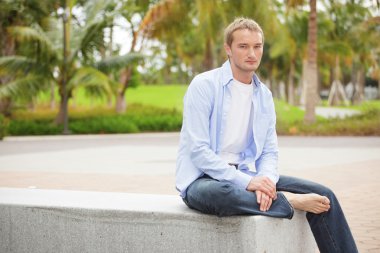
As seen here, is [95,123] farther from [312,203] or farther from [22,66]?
[312,203]

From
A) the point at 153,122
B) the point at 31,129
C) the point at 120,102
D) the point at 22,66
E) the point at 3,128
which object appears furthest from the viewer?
the point at 120,102

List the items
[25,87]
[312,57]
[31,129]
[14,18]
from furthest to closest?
1. [14,18]
2. [31,129]
3. [25,87]
4. [312,57]

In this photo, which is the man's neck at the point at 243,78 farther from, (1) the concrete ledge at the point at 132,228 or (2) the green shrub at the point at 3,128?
(2) the green shrub at the point at 3,128

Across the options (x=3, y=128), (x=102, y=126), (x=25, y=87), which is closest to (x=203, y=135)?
(x=3, y=128)

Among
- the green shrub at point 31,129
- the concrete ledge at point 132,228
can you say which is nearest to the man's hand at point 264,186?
the concrete ledge at point 132,228

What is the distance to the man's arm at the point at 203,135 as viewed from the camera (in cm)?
385

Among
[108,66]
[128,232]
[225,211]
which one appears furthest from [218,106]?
[108,66]

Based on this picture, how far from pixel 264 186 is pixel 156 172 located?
692 centimetres

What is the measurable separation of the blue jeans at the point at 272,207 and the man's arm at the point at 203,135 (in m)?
0.07

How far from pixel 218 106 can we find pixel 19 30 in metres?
20.8

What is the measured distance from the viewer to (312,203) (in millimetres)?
3896

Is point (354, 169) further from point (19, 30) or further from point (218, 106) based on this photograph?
point (19, 30)

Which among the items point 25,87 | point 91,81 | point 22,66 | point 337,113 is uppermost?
point 22,66

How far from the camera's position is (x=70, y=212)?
4082 mm
